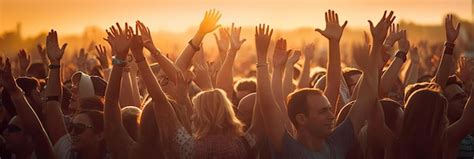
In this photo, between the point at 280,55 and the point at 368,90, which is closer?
the point at 368,90

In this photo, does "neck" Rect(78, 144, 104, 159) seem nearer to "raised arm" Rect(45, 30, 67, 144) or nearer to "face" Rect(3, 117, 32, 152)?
"raised arm" Rect(45, 30, 67, 144)

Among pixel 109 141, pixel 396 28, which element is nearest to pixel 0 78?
pixel 109 141

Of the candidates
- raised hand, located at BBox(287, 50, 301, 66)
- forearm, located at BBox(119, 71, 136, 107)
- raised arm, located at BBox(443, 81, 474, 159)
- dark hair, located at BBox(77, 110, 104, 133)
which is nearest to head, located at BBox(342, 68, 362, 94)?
raised hand, located at BBox(287, 50, 301, 66)

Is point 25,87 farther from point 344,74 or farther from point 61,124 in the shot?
point 344,74

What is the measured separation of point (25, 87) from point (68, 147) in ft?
4.59

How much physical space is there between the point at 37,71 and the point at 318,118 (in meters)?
4.61

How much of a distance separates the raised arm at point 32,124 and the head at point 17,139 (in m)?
0.35

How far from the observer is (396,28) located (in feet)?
26.6

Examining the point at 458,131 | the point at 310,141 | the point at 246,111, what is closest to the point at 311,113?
the point at 310,141

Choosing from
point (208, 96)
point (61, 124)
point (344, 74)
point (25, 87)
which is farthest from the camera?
point (344, 74)

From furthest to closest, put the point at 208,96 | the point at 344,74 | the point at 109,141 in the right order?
the point at 344,74
the point at 109,141
the point at 208,96

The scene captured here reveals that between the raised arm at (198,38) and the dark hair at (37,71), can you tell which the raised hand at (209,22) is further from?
the dark hair at (37,71)

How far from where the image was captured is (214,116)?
598 centimetres

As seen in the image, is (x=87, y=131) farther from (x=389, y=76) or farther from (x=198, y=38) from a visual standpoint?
(x=389, y=76)
